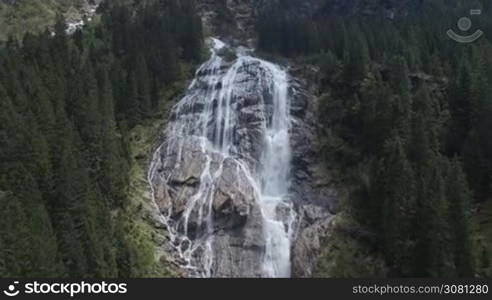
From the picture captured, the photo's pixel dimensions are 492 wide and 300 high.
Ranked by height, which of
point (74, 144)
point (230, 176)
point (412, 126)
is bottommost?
point (230, 176)

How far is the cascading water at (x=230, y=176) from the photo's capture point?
59.1m

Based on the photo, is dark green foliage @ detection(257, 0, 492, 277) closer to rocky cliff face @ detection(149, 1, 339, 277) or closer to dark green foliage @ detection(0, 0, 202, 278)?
rocky cliff face @ detection(149, 1, 339, 277)

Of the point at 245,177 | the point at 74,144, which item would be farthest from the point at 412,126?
the point at 74,144

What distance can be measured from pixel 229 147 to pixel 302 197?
431 inches

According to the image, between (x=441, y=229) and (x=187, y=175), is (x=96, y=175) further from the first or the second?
(x=441, y=229)

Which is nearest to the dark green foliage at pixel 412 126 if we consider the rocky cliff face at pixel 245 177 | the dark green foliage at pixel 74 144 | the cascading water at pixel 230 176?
the rocky cliff face at pixel 245 177

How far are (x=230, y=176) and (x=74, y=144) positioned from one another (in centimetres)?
1687

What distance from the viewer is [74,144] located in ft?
188

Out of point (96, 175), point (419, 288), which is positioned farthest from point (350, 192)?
point (419, 288)

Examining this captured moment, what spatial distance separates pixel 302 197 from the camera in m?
65.2

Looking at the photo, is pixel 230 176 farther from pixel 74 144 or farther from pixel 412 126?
pixel 412 126

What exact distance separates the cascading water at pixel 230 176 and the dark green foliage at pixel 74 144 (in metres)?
4.43

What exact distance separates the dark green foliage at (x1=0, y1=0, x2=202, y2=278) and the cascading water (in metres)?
4.43

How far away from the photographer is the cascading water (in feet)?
194
